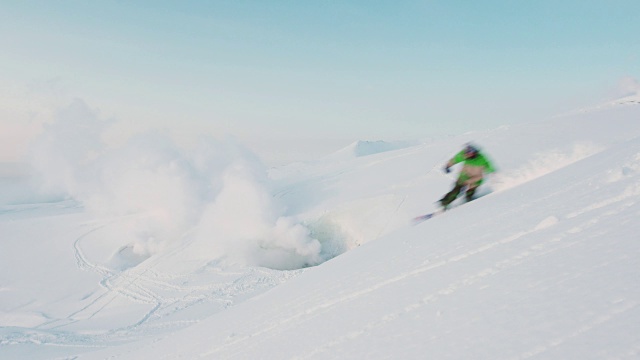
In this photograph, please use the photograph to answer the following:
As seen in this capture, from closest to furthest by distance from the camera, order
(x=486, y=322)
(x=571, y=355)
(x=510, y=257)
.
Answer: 1. (x=571, y=355)
2. (x=486, y=322)
3. (x=510, y=257)

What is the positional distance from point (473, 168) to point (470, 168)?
6cm

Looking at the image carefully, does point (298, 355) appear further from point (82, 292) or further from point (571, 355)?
point (82, 292)

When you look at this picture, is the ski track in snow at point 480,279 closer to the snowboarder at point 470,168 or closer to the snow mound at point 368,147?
the snowboarder at point 470,168

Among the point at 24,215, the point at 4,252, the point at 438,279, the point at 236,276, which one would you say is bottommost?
the point at 236,276

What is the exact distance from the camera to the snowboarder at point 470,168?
27.9 feet

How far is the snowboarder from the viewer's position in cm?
850

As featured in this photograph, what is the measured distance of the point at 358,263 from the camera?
227 inches

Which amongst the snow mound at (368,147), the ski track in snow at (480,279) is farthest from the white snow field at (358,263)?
the snow mound at (368,147)

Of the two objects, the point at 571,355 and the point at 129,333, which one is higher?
the point at 571,355

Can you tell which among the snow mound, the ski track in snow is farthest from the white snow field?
the snow mound

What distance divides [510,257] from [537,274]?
61 cm

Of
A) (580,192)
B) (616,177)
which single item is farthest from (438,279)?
(616,177)

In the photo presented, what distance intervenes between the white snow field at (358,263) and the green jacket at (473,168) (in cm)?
56

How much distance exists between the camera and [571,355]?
5.57 ft
